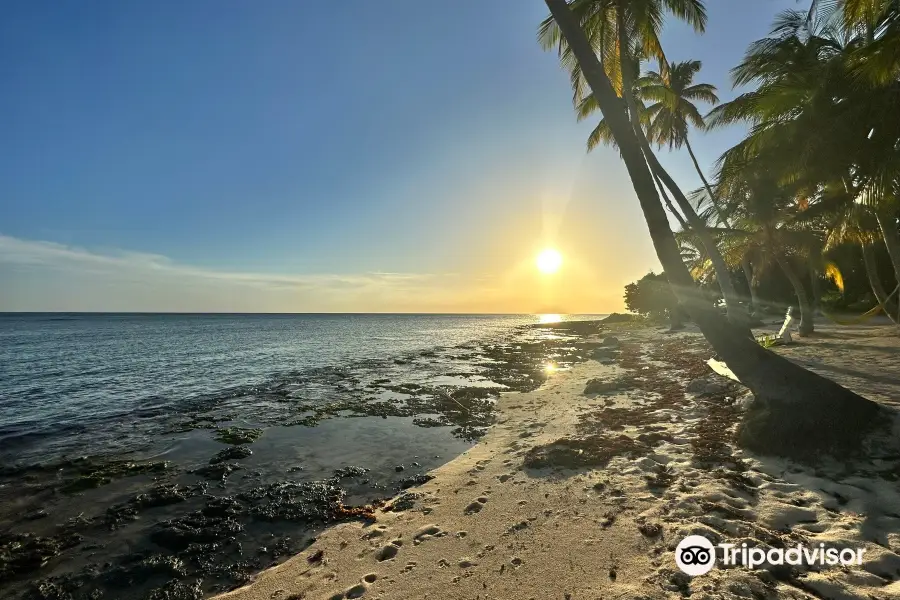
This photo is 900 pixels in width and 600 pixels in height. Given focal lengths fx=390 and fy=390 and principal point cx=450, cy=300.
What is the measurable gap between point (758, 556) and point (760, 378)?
4.36m

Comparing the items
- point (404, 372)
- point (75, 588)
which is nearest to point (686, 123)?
point (404, 372)

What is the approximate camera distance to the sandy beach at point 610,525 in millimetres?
→ 3539

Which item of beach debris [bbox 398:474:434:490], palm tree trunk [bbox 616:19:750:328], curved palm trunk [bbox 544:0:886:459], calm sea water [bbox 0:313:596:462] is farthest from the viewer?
palm tree trunk [bbox 616:19:750:328]

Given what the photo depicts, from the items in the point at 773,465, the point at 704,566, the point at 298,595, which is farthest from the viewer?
the point at 773,465


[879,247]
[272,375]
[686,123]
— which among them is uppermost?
[686,123]

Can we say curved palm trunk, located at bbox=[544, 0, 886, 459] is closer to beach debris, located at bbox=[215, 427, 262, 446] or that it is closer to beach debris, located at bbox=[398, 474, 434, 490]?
beach debris, located at bbox=[398, 474, 434, 490]

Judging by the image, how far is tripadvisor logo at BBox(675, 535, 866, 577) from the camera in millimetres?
3600

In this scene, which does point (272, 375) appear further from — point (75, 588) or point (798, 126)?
point (798, 126)

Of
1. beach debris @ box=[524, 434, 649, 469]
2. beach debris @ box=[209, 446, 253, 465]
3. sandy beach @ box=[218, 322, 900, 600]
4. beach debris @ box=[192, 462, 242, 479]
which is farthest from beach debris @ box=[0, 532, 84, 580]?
beach debris @ box=[524, 434, 649, 469]

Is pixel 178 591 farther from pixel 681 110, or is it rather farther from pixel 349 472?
pixel 681 110

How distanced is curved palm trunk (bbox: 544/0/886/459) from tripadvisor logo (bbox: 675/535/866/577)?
105 inches

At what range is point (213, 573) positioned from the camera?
16.4 feet

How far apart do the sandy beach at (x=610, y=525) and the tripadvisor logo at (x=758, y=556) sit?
74mm

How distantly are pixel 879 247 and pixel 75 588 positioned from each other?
5183cm
